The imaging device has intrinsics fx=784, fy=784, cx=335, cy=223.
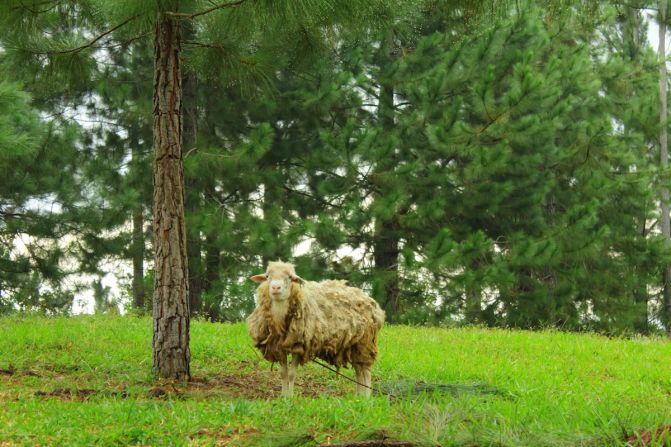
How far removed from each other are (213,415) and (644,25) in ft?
81.5

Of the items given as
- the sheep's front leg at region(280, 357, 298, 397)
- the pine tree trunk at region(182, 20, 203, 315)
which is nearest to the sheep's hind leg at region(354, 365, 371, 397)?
the sheep's front leg at region(280, 357, 298, 397)

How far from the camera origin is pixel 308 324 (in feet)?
23.5

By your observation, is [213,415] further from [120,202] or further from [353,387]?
[120,202]

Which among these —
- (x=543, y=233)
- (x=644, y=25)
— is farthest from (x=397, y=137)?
(x=644, y=25)

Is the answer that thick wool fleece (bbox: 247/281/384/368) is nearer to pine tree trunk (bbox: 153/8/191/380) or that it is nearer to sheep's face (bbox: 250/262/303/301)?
sheep's face (bbox: 250/262/303/301)

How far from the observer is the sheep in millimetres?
7074

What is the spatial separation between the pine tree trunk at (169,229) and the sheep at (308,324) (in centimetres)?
131

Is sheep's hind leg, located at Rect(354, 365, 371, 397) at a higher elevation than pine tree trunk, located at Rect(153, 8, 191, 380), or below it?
below

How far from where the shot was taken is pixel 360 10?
7.52 m

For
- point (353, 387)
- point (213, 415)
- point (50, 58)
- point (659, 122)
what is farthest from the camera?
point (659, 122)

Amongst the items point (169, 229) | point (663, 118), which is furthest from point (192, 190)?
point (663, 118)

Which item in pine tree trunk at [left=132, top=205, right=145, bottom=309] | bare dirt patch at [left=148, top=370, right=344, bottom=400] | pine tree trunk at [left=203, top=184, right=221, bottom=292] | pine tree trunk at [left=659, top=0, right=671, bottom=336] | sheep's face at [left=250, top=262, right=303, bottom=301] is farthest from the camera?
pine tree trunk at [left=659, top=0, right=671, bottom=336]

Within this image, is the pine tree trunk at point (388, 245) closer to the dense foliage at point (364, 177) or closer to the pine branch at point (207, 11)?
the dense foliage at point (364, 177)

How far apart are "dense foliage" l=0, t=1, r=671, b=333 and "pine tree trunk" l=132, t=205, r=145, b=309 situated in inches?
2.6
